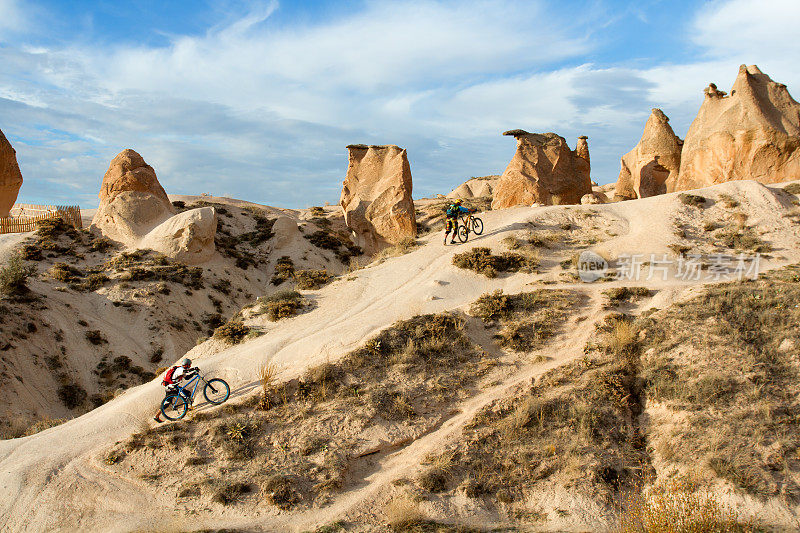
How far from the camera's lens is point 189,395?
40.2 feet

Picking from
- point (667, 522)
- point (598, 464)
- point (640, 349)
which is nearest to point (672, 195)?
point (640, 349)

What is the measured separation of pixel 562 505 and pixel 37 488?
9686 mm

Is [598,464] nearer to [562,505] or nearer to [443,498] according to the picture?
[562,505]

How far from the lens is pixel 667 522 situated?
25.7ft

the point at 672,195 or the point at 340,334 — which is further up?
→ the point at 672,195

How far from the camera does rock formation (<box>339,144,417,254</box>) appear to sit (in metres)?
28.3

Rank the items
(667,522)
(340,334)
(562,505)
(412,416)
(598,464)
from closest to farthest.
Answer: (667,522) → (562,505) → (598,464) → (412,416) → (340,334)

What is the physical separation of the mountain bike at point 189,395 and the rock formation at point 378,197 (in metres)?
16.0

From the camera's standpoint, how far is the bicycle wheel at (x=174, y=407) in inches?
473

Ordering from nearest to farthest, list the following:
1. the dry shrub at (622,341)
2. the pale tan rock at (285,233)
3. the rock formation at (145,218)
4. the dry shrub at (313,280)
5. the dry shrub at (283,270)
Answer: the dry shrub at (622,341) → the dry shrub at (313,280) → the rock formation at (145,218) → the dry shrub at (283,270) → the pale tan rock at (285,233)

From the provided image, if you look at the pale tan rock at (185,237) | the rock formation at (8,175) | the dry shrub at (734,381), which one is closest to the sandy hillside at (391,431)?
the dry shrub at (734,381)

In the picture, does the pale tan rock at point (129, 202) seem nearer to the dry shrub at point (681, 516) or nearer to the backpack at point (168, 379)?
the backpack at point (168, 379)

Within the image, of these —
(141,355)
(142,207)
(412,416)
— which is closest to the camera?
(412,416)

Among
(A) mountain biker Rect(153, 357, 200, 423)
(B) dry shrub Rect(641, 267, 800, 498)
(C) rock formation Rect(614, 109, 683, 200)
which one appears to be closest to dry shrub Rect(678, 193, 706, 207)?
(B) dry shrub Rect(641, 267, 800, 498)
